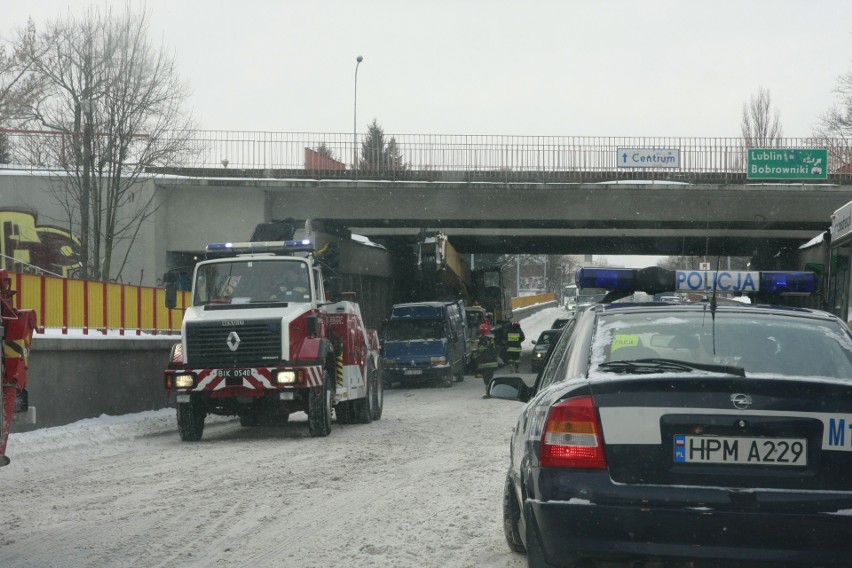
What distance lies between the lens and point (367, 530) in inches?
294

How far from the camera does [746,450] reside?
14.4ft

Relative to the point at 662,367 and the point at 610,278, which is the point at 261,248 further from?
the point at 662,367

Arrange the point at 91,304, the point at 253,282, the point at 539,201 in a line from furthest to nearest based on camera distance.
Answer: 1. the point at 539,201
2. the point at 91,304
3. the point at 253,282

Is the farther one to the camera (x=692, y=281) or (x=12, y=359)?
(x=12, y=359)

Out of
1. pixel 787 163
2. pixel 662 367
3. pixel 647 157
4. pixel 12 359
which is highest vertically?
pixel 647 157

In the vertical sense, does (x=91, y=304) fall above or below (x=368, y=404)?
above

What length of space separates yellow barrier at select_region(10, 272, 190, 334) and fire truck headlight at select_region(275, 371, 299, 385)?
10.1 feet

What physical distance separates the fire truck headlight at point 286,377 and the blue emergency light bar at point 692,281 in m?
7.82

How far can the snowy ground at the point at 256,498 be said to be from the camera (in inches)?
265

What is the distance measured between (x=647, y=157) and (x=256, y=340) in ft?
73.1

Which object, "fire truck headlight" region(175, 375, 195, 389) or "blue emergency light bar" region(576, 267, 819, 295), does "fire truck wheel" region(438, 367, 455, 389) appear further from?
"blue emergency light bar" region(576, 267, 819, 295)

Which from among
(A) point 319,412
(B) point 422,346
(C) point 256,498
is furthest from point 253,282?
(B) point 422,346

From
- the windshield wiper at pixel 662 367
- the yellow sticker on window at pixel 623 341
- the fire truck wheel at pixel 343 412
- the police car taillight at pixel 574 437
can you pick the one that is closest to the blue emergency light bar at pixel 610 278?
the yellow sticker on window at pixel 623 341

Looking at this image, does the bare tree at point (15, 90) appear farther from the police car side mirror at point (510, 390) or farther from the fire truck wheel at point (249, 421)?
the police car side mirror at point (510, 390)
